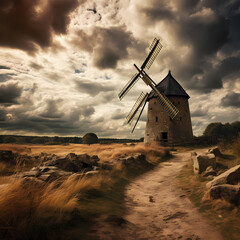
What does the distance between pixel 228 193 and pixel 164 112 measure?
75.3 ft

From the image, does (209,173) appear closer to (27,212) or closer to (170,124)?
(27,212)

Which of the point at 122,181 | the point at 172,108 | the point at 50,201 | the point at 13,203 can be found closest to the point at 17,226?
the point at 13,203

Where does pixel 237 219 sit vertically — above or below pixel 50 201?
below

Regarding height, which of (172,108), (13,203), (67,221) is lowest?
(67,221)

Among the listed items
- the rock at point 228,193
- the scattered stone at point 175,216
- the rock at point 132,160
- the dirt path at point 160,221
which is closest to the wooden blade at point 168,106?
the rock at point 132,160

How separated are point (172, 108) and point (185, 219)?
20582 mm

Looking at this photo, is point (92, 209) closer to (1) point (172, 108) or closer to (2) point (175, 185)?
(2) point (175, 185)

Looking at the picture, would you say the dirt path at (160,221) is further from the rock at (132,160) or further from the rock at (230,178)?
the rock at (132,160)

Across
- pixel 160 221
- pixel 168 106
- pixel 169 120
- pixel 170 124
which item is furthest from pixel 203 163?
pixel 169 120

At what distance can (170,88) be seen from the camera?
2756 centimetres

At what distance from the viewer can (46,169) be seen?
20.6ft

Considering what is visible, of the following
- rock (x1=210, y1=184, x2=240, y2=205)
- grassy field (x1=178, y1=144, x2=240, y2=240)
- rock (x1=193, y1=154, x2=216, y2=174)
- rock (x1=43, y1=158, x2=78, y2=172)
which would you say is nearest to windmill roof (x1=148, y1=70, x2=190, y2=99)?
rock (x1=193, y1=154, x2=216, y2=174)

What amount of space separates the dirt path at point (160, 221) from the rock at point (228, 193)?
74 centimetres

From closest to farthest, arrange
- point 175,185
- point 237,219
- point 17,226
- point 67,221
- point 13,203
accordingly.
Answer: point 17,226
point 13,203
point 67,221
point 237,219
point 175,185
